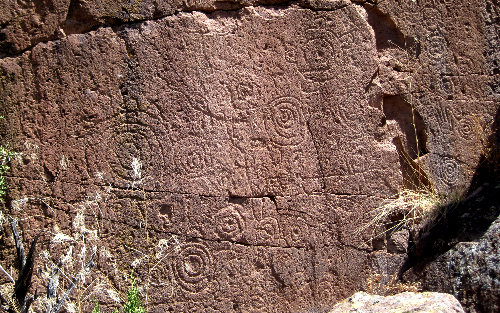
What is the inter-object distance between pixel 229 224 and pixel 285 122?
2.46ft

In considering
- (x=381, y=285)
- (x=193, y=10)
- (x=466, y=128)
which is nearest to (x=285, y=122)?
(x=193, y=10)

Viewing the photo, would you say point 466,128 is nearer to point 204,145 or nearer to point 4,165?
point 204,145

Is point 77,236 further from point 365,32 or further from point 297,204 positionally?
point 365,32

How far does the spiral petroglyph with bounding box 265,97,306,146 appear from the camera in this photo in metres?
3.74

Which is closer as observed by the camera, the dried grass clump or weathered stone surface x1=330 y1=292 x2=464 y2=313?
weathered stone surface x1=330 y1=292 x2=464 y2=313

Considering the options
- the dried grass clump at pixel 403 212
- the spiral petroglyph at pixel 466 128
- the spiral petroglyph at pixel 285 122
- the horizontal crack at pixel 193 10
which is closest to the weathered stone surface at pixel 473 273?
the dried grass clump at pixel 403 212

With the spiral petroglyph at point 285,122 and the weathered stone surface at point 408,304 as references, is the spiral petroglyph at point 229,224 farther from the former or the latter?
the weathered stone surface at point 408,304

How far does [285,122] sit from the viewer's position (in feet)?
12.3

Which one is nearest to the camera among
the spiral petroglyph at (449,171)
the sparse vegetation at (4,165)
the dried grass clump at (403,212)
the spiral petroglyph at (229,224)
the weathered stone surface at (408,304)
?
the weathered stone surface at (408,304)

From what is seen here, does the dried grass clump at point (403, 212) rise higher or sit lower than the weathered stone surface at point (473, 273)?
higher

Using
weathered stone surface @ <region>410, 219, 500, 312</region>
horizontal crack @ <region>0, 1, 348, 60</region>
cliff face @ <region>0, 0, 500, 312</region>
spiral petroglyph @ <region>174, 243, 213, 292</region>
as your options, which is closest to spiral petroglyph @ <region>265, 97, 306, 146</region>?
cliff face @ <region>0, 0, 500, 312</region>

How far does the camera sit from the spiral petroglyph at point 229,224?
367 centimetres

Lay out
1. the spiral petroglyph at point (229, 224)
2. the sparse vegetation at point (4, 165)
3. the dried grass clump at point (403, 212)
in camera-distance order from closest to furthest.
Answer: the sparse vegetation at point (4, 165) → the spiral petroglyph at point (229, 224) → the dried grass clump at point (403, 212)

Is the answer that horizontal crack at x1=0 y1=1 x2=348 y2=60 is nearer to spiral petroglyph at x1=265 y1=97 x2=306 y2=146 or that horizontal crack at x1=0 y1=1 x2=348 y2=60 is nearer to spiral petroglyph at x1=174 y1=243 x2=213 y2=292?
spiral petroglyph at x1=265 y1=97 x2=306 y2=146
